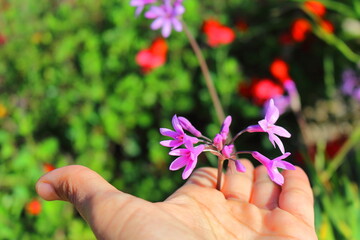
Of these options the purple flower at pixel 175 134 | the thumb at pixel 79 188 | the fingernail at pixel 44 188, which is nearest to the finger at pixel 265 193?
the purple flower at pixel 175 134

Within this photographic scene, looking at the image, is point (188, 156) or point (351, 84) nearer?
point (188, 156)

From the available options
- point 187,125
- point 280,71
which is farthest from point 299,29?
point 187,125

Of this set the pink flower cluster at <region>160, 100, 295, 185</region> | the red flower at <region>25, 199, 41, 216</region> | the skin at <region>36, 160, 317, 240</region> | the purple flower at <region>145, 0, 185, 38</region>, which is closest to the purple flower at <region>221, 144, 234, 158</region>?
the pink flower cluster at <region>160, 100, 295, 185</region>

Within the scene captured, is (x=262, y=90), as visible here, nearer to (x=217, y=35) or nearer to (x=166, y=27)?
(x=217, y=35)

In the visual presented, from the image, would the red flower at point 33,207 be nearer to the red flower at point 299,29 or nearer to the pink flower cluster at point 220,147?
the pink flower cluster at point 220,147

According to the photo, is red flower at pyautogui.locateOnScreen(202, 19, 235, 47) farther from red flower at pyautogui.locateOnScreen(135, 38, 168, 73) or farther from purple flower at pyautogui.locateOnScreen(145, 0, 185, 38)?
purple flower at pyautogui.locateOnScreen(145, 0, 185, 38)

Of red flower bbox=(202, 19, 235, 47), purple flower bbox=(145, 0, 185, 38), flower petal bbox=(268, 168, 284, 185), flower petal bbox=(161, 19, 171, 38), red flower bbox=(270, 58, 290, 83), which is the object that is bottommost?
red flower bbox=(270, 58, 290, 83)
